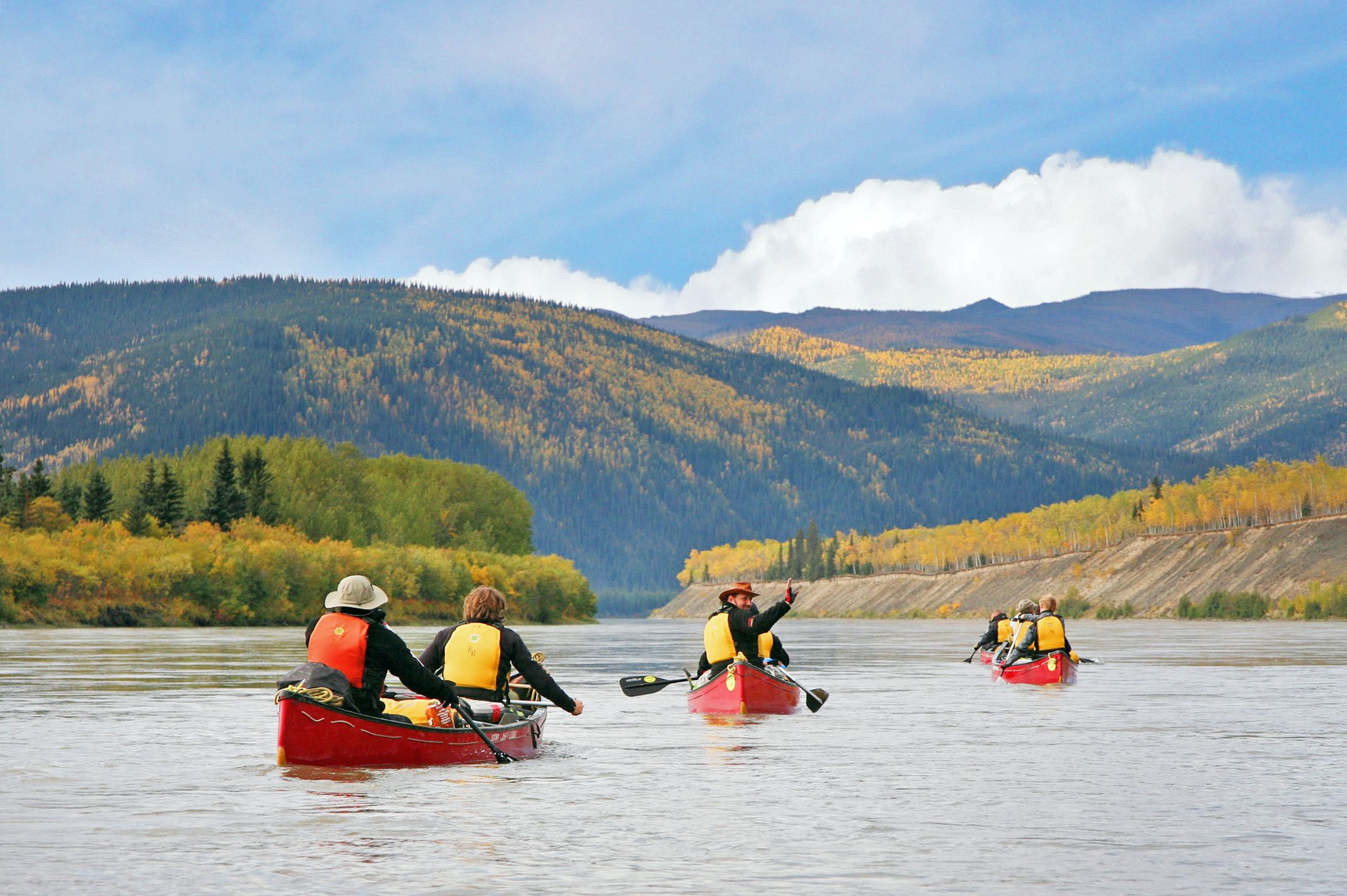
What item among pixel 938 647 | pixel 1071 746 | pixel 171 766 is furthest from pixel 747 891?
pixel 938 647

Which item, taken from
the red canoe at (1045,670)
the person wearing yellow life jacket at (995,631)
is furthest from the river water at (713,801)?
the person wearing yellow life jacket at (995,631)

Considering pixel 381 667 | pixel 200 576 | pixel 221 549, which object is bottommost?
pixel 381 667

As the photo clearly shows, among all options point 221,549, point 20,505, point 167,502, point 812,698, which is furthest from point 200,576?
point 812,698

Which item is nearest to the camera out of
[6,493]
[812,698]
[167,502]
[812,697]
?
[812,698]

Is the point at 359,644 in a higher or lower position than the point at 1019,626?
higher

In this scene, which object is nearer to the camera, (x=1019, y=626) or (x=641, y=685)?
(x=641, y=685)

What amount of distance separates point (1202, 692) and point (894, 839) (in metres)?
33.9

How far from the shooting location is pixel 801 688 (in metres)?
42.6

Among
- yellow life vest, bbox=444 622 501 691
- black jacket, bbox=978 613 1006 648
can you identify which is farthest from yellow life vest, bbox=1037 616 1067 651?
yellow life vest, bbox=444 622 501 691

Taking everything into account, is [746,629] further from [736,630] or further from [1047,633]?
[1047,633]

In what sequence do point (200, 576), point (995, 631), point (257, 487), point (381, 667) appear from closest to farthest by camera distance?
1. point (381, 667)
2. point (995, 631)
3. point (200, 576)
4. point (257, 487)

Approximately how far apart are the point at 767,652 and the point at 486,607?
12957mm

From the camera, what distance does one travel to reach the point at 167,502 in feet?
499

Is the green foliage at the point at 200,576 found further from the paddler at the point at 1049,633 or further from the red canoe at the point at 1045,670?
the paddler at the point at 1049,633
